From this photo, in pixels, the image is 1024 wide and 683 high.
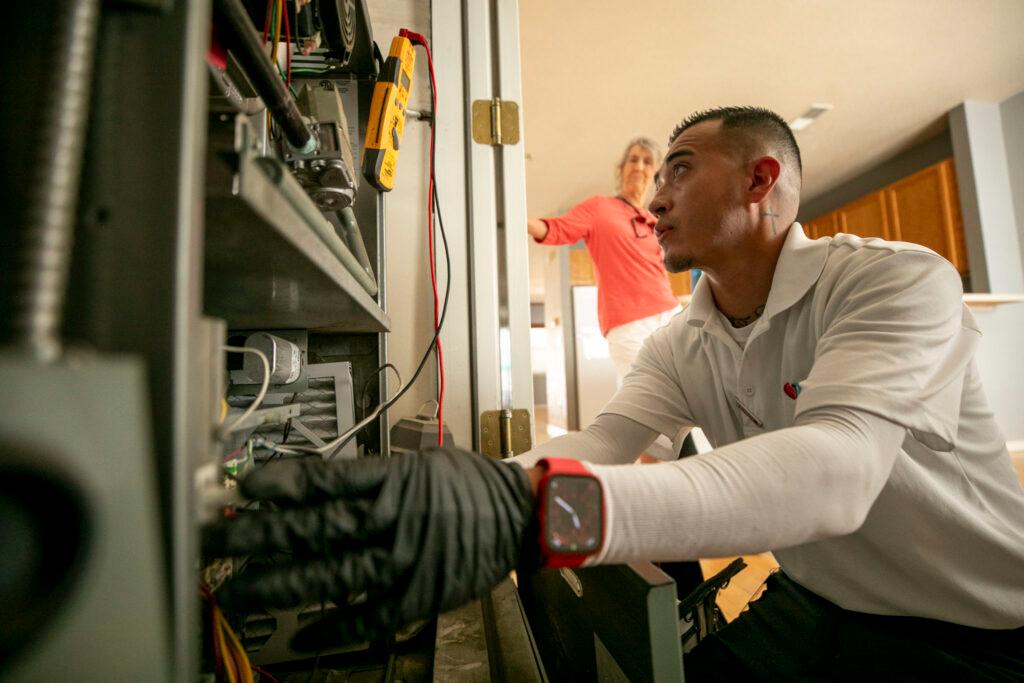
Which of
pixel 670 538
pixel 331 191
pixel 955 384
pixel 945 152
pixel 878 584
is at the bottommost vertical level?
pixel 878 584

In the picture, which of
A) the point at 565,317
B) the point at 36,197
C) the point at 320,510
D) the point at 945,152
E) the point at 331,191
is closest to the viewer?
the point at 36,197

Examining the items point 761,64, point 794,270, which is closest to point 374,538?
point 794,270

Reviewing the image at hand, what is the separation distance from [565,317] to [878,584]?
4155 mm

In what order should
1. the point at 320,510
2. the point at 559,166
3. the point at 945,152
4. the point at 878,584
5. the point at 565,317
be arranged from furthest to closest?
the point at 565,317
the point at 559,166
the point at 945,152
the point at 878,584
the point at 320,510

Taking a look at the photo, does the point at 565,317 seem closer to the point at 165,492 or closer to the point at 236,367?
the point at 236,367

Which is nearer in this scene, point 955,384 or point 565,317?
point 955,384

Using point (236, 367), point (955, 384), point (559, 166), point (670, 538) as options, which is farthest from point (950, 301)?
point (559, 166)

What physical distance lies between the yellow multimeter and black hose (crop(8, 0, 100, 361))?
2.01 ft

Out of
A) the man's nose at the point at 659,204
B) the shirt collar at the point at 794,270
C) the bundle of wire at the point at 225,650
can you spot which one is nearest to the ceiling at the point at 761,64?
the man's nose at the point at 659,204

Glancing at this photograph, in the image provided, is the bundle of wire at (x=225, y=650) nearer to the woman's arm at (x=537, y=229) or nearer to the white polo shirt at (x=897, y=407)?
the white polo shirt at (x=897, y=407)

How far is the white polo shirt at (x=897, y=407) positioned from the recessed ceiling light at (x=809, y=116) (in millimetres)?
3313

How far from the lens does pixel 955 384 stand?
64 centimetres

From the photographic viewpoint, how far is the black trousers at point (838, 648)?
2.16 feet

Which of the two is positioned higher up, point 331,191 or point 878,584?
point 331,191
